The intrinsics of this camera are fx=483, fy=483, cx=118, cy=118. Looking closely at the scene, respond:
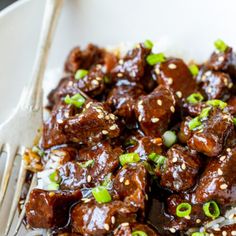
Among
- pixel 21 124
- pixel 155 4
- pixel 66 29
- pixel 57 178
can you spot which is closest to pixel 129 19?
pixel 155 4

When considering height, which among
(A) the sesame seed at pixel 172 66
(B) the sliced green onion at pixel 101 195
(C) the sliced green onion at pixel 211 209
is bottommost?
(C) the sliced green onion at pixel 211 209

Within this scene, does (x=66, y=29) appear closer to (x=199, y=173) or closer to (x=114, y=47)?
(x=114, y=47)

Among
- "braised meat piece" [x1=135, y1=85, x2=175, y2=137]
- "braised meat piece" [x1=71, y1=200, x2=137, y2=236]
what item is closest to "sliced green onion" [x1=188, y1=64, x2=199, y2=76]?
"braised meat piece" [x1=135, y1=85, x2=175, y2=137]

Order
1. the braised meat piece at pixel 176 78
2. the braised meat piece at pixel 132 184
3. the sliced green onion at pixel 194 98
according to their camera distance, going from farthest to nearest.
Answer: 1. the braised meat piece at pixel 176 78
2. the sliced green onion at pixel 194 98
3. the braised meat piece at pixel 132 184

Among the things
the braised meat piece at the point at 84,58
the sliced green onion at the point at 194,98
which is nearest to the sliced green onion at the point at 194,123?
the sliced green onion at the point at 194,98

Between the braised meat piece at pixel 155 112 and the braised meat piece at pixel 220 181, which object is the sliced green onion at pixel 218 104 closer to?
the braised meat piece at pixel 155 112

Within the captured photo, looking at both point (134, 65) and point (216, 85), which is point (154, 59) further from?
point (216, 85)

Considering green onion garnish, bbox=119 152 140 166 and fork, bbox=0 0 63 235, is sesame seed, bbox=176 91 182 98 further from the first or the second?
fork, bbox=0 0 63 235
